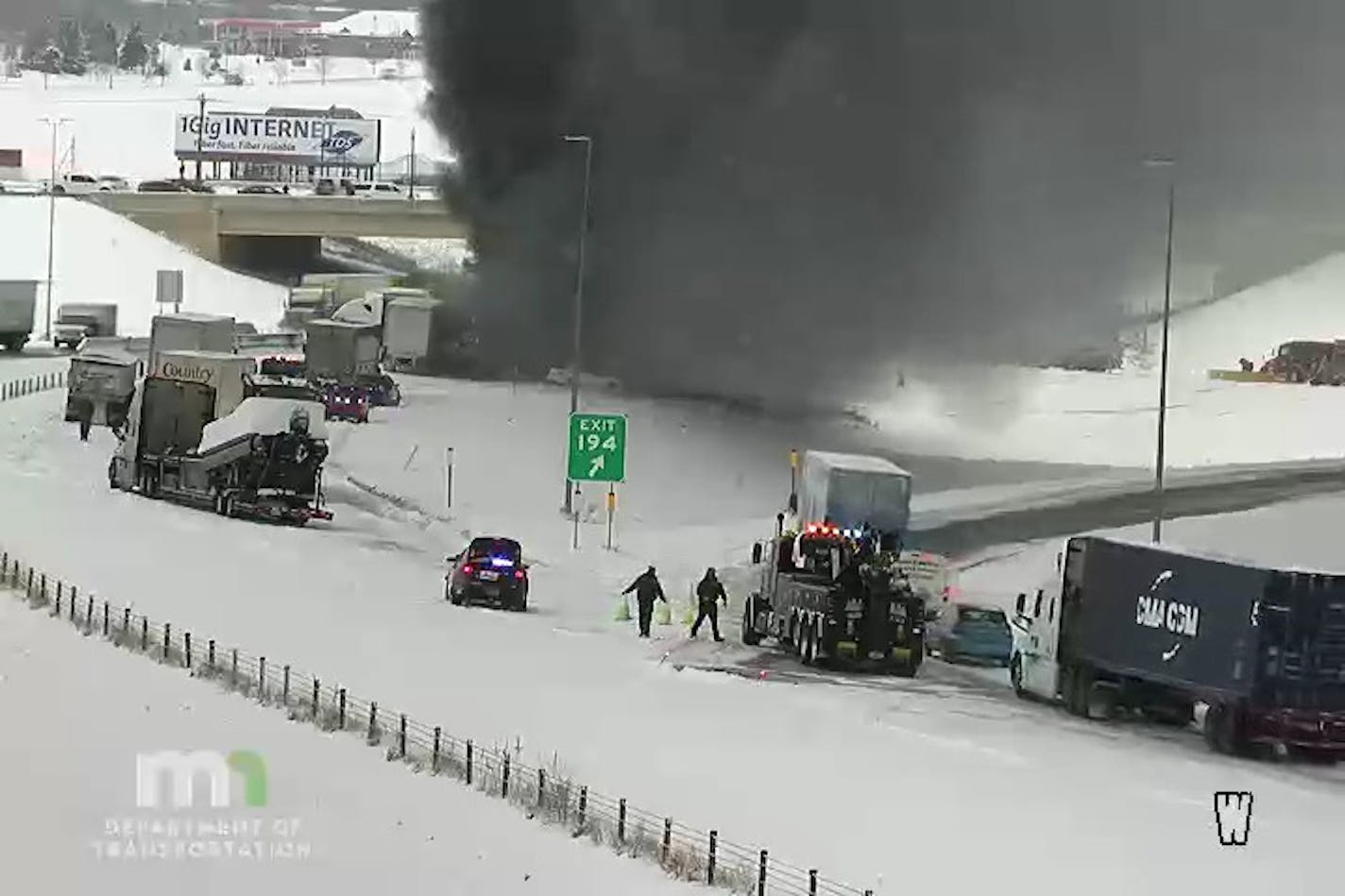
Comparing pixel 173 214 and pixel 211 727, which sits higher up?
pixel 173 214

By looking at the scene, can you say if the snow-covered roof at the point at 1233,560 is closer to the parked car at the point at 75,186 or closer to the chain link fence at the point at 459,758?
the chain link fence at the point at 459,758

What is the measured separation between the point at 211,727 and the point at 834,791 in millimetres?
6129

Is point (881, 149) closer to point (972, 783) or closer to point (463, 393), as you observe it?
point (463, 393)

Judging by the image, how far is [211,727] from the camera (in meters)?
20.9

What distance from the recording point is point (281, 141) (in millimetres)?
128125

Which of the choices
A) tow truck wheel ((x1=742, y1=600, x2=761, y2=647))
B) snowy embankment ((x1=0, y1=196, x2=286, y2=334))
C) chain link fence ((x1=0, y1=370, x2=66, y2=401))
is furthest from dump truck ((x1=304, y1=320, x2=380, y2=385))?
tow truck wheel ((x1=742, y1=600, x2=761, y2=647))

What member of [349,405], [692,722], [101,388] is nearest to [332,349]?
[349,405]

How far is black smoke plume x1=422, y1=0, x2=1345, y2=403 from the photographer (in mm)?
68125

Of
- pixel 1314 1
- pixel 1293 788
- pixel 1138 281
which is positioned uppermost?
pixel 1314 1

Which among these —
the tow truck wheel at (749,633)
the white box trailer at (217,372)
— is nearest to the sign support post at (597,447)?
the tow truck wheel at (749,633)

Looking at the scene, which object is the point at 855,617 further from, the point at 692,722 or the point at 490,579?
the point at 490,579

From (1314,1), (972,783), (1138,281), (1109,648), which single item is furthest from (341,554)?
(1314,1)

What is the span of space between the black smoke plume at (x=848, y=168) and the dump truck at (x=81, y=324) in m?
15.7

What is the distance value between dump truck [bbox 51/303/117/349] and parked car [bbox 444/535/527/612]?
51.6 m
